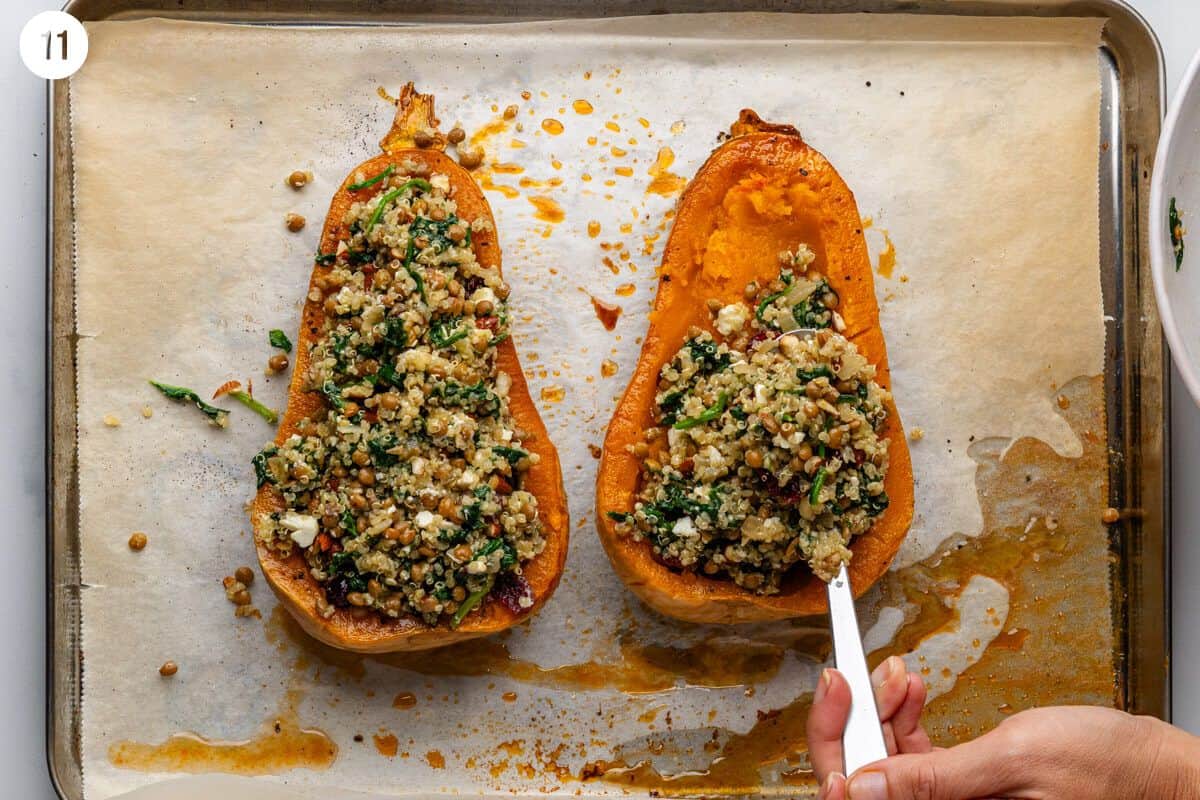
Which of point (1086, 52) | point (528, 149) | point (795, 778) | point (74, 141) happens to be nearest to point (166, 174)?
point (74, 141)

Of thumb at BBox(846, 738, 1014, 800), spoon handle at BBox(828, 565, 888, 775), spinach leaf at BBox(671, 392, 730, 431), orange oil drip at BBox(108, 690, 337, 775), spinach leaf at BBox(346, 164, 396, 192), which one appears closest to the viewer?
thumb at BBox(846, 738, 1014, 800)

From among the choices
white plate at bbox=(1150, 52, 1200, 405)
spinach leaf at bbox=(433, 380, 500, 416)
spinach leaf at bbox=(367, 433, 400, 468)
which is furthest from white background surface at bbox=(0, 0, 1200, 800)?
white plate at bbox=(1150, 52, 1200, 405)

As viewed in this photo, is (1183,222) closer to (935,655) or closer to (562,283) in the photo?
(935,655)

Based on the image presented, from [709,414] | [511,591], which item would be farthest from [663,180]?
[511,591]

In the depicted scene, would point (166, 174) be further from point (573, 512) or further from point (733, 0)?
point (733, 0)

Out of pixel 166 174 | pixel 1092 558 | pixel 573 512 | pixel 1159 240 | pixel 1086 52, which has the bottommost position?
pixel 1092 558

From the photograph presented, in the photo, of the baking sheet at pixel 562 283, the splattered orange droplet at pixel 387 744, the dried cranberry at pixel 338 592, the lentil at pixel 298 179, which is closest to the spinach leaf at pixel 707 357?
the baking sheet at pixel 562 283

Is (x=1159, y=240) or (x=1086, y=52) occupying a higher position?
(x=1086, y=52)

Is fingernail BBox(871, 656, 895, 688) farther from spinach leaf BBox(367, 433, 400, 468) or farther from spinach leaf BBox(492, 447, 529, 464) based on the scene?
spinach leaf BBox(367, 433, 400, 468)
